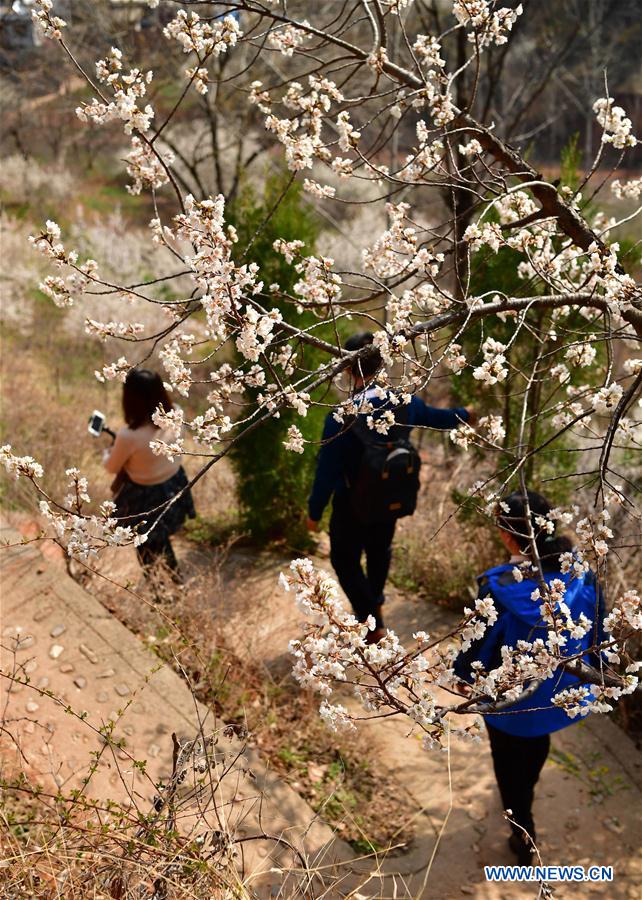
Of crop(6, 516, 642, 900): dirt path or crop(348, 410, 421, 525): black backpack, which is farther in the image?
crop(348, 410, 421, 525): black backpack

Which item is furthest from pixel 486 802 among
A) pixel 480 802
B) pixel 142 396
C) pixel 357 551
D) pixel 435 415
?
pixel 142 396

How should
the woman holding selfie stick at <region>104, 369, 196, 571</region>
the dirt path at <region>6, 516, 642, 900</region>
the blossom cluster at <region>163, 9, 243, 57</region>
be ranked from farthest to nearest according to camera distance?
1. the woman holding selfie stick at <region>104, 369, 196, 571</region>
2. the dirt path at <region>6, 516, 642, 900</region>
3. the blossom cluster at <region>163, 9, 243, 57</region>

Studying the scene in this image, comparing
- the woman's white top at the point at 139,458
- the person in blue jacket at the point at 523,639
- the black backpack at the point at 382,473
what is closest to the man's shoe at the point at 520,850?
the person in blue jacket at the point at 523,639

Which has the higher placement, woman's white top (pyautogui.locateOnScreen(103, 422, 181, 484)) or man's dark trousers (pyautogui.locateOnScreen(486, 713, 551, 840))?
woman's white top (pyautogui.locateOnScreen(103, 422, 181, 484))

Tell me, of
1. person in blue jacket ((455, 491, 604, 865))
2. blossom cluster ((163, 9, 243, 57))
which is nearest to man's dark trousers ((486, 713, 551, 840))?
person in blue jacket ((455, 491, 604, 865))

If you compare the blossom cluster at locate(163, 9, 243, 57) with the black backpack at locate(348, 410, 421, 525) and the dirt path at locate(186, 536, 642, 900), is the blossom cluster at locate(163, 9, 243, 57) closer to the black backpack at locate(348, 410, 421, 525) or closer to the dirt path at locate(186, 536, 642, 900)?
the black backpack at locate(348, 410, 421, 525)

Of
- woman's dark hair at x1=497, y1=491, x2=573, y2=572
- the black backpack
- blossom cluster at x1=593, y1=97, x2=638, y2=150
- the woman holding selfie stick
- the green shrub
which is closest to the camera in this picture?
woman's dark hair at x1=497, y1=491, x2=573, y2=572

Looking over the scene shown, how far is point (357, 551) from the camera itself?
14.0ft

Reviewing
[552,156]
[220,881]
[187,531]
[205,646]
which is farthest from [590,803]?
[552,156]

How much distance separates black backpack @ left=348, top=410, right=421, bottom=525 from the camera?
383 centimetres

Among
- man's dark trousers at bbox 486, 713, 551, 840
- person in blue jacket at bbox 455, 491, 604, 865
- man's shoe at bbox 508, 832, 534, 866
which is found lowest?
man's shoe at bbox 508, 832, 534, 866

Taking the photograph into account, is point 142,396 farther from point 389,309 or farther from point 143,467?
point 389,309

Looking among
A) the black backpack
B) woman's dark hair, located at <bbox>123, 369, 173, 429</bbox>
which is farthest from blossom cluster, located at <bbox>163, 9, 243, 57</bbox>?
the black backpack

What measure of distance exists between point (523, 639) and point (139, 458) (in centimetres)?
229
